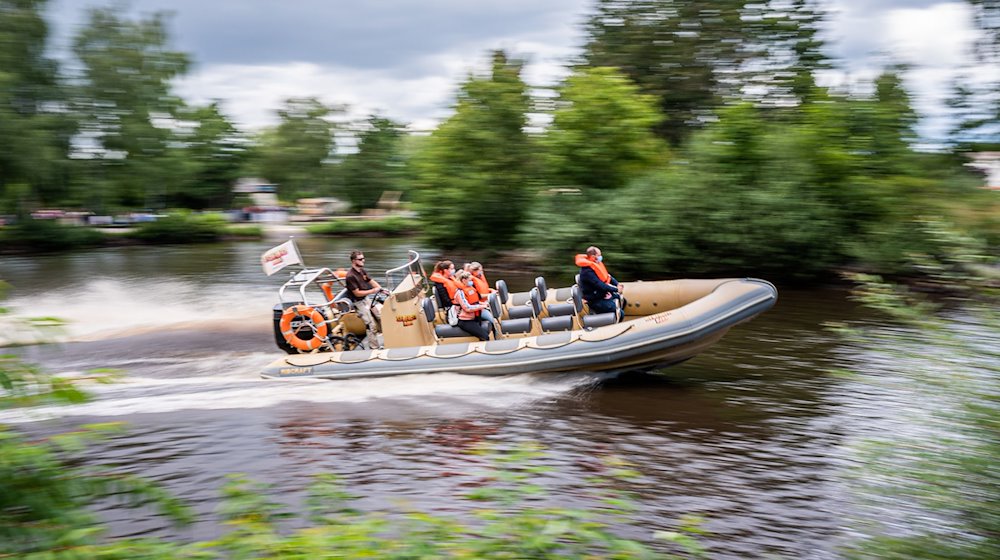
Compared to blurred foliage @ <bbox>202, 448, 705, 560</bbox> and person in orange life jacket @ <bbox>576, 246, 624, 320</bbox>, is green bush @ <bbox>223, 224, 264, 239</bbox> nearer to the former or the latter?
person in orange life jacket @ <bbox>576, 246, 624, 320</bbox>

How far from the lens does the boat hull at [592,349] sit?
945 cm

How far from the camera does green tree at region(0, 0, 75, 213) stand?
2873cm

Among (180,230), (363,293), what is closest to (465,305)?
(363,293)

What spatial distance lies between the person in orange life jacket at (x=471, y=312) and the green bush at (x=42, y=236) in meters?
29.2

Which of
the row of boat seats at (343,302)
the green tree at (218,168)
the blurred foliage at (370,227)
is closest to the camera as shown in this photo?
the row of boat seats at (343,302)

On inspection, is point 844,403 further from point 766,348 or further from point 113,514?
point 113,514

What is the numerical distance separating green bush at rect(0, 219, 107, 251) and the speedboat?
27002 mm

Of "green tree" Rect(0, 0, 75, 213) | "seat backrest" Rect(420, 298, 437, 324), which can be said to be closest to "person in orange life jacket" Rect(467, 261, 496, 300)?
"seat backrest" Rect(420, 298, 437, 324)

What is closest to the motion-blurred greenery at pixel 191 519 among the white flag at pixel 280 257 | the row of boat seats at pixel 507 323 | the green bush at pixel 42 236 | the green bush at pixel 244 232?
the row of boat seats at pixel 507 323

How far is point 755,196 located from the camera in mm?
18969

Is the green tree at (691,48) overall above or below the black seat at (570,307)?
above

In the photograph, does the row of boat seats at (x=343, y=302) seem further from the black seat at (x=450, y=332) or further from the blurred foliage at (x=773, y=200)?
the blurred foliage at (x=773, y=200)

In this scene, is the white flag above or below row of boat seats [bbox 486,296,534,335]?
above

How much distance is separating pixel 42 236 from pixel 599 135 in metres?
24.2
